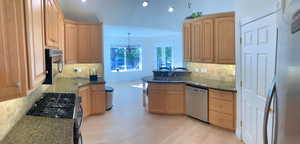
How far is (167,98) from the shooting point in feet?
18.6

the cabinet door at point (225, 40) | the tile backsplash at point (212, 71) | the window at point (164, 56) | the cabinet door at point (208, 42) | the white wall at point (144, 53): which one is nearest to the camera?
the cabinet door at point (225, 40)

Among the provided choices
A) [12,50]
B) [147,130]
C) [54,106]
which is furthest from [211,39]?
[12,50]

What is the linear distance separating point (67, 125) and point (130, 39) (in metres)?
10.3

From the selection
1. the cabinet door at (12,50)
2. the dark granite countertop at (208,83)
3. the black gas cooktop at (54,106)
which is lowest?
the black gas cooktop at (54,106)

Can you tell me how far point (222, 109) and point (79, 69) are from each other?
3.80 meters

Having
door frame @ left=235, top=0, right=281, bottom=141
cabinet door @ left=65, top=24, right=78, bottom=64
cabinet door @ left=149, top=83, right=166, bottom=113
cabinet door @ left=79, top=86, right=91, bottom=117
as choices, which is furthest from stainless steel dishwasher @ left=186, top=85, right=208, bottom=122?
cabinet door @ left=65, top=24, right=78, bottom=64

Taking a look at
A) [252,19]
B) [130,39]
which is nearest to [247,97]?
[252,19]

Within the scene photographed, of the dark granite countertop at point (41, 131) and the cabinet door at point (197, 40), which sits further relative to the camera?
the cabinet door at point (197, 40)

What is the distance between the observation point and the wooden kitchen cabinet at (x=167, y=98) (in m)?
5.59

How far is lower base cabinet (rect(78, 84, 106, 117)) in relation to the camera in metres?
5.53

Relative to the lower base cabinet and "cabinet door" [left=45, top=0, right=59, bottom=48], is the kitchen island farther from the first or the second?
"cabinet door" [left=45, top=0, right=59, bottom=48]

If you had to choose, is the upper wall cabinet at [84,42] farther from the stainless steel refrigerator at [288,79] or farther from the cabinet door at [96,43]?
the stainless steel refrigerator at [288,79]

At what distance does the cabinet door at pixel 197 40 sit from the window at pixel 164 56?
6.09 metres

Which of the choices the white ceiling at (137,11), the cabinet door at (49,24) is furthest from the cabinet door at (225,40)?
the cabinet door at (49,24)
